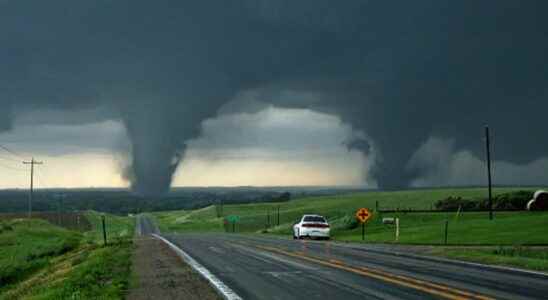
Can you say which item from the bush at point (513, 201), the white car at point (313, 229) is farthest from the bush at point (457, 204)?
the white car at point (313, 229)

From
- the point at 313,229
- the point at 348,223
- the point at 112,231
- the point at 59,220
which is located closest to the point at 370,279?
the point at 313,229

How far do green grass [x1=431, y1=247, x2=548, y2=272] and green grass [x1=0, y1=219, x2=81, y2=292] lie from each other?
24335 millimetres

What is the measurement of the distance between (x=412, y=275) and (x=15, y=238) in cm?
6462

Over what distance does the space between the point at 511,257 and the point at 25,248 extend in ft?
162

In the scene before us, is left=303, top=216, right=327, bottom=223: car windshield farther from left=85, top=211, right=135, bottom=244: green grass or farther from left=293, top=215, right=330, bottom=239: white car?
left=85, top=211, right=135, bottom=244: green grass

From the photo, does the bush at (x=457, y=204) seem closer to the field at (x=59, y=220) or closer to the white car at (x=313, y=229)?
the white car at (x=313, y=229)

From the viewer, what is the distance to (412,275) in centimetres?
1775

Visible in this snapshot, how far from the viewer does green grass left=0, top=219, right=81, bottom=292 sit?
42987 mm

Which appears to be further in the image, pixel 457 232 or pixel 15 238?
pixel 15 238

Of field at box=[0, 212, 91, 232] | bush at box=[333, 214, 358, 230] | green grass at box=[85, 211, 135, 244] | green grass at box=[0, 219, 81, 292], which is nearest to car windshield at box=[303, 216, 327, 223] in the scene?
bush at box=[333, 214, 358, 230]

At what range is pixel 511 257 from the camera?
2338cm

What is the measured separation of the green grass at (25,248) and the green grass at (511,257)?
79.8ft

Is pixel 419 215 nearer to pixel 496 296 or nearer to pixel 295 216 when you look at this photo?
pixel 295 216

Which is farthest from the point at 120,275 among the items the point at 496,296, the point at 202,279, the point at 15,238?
the point at 15,238
